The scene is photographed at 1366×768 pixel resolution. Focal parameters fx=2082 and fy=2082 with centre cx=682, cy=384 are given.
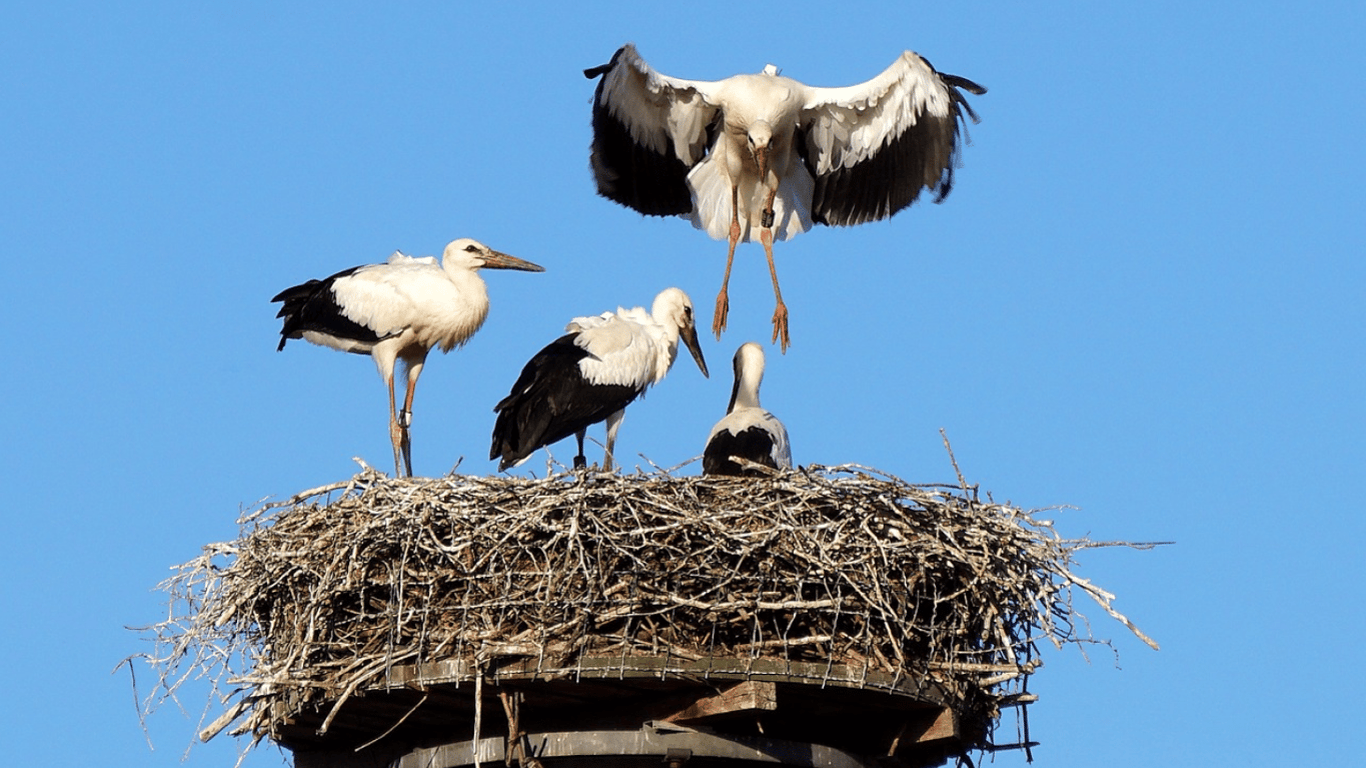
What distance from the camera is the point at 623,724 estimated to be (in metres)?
7.93

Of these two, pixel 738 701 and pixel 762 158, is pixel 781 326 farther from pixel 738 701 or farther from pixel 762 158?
pixel 738 701

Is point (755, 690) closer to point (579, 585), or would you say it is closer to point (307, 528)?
point (579, 585)

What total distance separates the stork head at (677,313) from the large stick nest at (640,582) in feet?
10.8

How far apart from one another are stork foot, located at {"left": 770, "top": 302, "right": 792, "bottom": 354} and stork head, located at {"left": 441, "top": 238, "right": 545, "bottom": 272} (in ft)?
5.32

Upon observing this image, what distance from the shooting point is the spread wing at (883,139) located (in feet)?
40.2

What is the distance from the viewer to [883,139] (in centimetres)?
1265

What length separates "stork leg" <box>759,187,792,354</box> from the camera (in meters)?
12.5

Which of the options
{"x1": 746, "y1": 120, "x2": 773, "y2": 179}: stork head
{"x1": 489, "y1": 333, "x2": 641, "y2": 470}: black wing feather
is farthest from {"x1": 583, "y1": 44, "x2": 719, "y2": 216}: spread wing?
{"x1": 489, "y1": 333, "x2": 641, "y2": 470}: black wing feather

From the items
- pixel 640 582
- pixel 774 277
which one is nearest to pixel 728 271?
pixel 774 277

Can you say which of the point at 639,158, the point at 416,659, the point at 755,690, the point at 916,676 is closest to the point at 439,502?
the point at 416,659

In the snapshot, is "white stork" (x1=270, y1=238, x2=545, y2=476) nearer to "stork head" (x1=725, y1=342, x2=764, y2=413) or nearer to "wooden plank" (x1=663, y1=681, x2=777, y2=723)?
"stork head" (x1=725, y1=342, x2=764, y2=413)

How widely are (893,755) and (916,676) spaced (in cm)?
52

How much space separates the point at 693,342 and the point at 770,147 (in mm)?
1439

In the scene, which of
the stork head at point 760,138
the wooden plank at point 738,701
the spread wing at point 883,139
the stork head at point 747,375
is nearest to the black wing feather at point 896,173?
the spread wing at point 883,139
